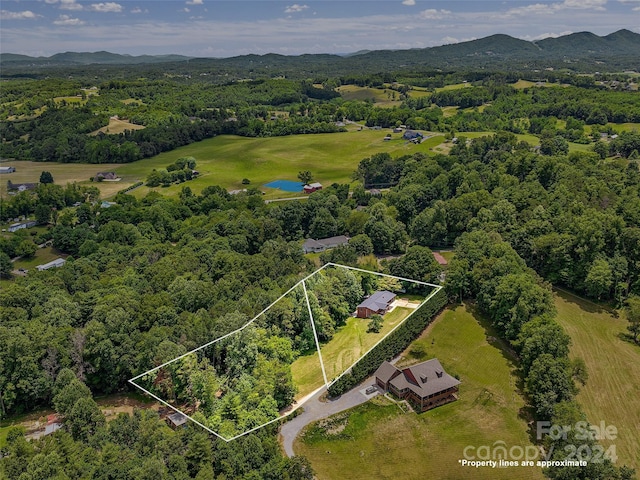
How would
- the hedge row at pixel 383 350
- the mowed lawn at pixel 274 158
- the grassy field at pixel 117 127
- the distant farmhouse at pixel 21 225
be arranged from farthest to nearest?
the grassy field at pixel 117 127
the mowed lawn at pixel 274 158
the distant farmhouse at pixel 21 225
the hedge row at pixel 383 350

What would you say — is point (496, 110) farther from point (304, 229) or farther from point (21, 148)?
point (21, 148)

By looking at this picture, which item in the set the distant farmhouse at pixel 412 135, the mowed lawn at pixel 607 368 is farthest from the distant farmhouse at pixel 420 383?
the distant farmhouse at pixel 412 135

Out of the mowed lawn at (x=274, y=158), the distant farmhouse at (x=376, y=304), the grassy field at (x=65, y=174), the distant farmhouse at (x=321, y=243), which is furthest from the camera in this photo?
the mowed lawn at (x=274, y=158)

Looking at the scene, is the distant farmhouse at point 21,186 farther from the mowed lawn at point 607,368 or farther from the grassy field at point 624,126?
the grassy field at point 624,126

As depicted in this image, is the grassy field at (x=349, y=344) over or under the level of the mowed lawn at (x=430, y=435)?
over

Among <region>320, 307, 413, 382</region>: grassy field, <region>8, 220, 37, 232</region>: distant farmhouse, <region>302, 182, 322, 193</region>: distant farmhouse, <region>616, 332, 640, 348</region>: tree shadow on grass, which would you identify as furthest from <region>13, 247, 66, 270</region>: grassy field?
<region>616, 332, 640, 348</region>: tree shadow on grass

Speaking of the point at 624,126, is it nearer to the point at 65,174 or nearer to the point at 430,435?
the point at 430,435

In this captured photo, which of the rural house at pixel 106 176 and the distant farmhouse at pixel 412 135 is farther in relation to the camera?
the distant farmhouse at pixel 412 135

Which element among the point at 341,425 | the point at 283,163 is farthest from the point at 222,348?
the point at 283,163

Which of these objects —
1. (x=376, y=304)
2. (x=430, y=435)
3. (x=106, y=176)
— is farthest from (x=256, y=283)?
(x=106, y=176)
